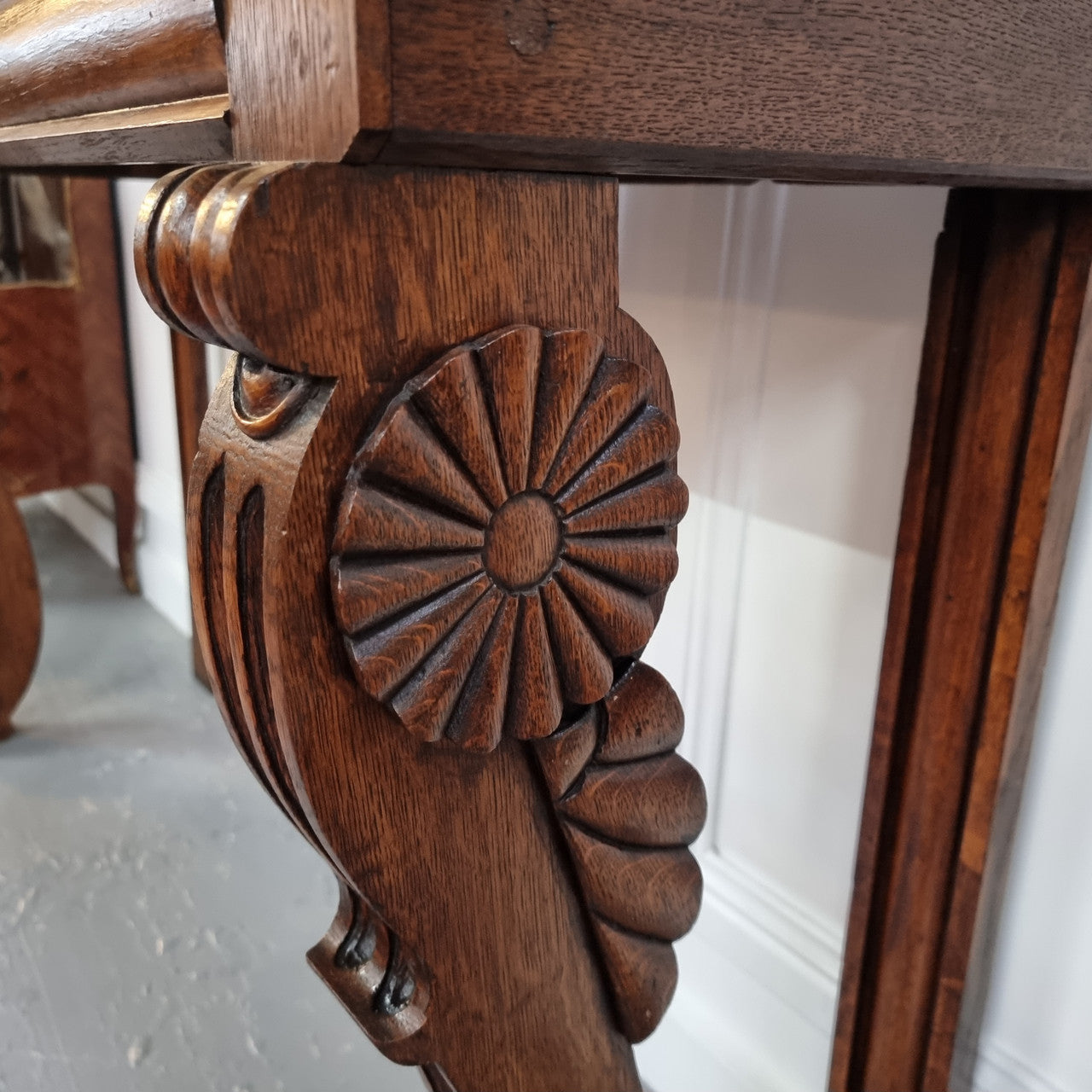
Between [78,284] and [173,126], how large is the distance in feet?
5.26

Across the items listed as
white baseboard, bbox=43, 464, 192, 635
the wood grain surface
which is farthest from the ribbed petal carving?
white baseboard, bbox=43, 464, 192, 635

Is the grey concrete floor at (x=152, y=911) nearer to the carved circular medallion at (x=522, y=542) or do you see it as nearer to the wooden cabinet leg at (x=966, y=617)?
the wooden cabinet leg at (x=966, y=617)

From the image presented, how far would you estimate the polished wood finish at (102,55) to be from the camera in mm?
→ 304

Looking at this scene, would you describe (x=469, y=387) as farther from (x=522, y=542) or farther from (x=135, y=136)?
(x=135, y=136)

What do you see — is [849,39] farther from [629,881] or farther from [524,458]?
[629,881]

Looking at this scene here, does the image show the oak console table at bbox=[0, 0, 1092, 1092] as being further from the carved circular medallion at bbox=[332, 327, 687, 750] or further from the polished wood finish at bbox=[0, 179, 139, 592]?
the polished wood finish at bbox=[0, 179, 139, 592]

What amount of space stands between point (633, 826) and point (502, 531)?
183 mm

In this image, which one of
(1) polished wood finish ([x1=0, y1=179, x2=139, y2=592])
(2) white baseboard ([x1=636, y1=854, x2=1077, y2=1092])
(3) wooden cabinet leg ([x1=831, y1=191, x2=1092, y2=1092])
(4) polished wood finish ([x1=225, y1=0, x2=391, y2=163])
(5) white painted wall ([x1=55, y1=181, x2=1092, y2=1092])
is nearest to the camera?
(4) polished wood finish ([x1=225, y1=0, x2=391, y2=163])

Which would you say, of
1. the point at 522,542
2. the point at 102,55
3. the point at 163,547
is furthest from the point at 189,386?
the point at 522,542

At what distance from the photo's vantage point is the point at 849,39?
1.04ft

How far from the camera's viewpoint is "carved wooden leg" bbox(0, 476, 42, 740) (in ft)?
4.76

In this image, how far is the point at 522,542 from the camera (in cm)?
33

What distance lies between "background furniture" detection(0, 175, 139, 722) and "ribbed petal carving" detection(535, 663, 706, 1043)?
158 cm

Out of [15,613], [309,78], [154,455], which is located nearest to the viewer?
[309,78]
